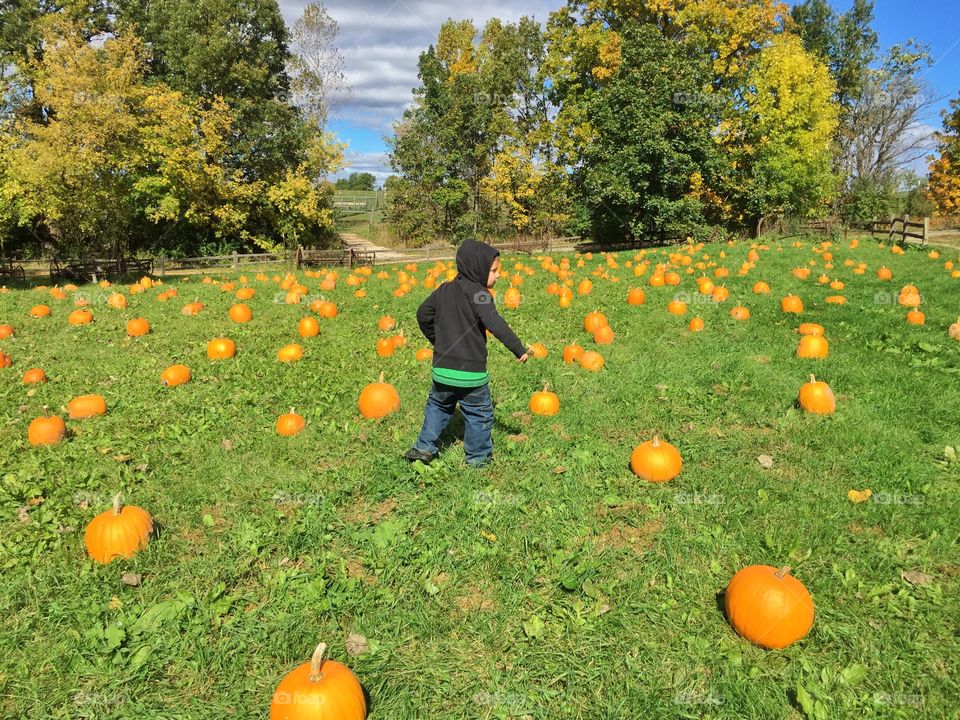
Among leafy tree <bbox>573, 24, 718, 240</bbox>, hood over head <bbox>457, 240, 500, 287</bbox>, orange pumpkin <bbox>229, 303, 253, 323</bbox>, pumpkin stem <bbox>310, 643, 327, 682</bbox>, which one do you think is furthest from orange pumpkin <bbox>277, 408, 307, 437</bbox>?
leafy tree <bbox>573, 24, 718, 240</bbox>

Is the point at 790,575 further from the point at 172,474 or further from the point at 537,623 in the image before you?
the point at 172,474

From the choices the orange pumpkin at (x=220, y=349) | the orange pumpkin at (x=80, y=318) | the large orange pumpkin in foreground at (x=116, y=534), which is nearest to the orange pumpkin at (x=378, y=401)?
the large orange pumpkin in foreground at (x=116, y=534)

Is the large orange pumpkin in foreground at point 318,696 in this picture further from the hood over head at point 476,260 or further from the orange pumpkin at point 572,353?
the orange pumpkin at point 572,353

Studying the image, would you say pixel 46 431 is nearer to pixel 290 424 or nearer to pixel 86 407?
pixel 86 407

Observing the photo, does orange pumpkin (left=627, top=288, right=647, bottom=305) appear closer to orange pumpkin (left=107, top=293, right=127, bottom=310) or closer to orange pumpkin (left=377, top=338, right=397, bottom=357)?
orange pumpkin (left=377, top=338, right=397, bottom=357)

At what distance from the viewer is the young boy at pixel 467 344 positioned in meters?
4.98

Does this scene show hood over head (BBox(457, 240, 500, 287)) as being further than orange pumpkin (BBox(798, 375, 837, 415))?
No

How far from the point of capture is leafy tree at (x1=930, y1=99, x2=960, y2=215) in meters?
42.8

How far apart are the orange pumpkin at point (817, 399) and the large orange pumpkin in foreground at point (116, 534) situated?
678 cm

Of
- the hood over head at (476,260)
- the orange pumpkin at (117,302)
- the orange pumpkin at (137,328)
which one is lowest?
the orange pumpkin at (137,328)

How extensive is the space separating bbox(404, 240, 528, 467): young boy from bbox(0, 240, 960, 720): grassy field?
15.5 inches

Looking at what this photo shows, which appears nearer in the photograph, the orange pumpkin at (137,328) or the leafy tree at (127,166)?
the orange pumpkin at (137,328)

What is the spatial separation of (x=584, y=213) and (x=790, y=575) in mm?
38890

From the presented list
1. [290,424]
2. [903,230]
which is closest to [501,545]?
[290,424]
